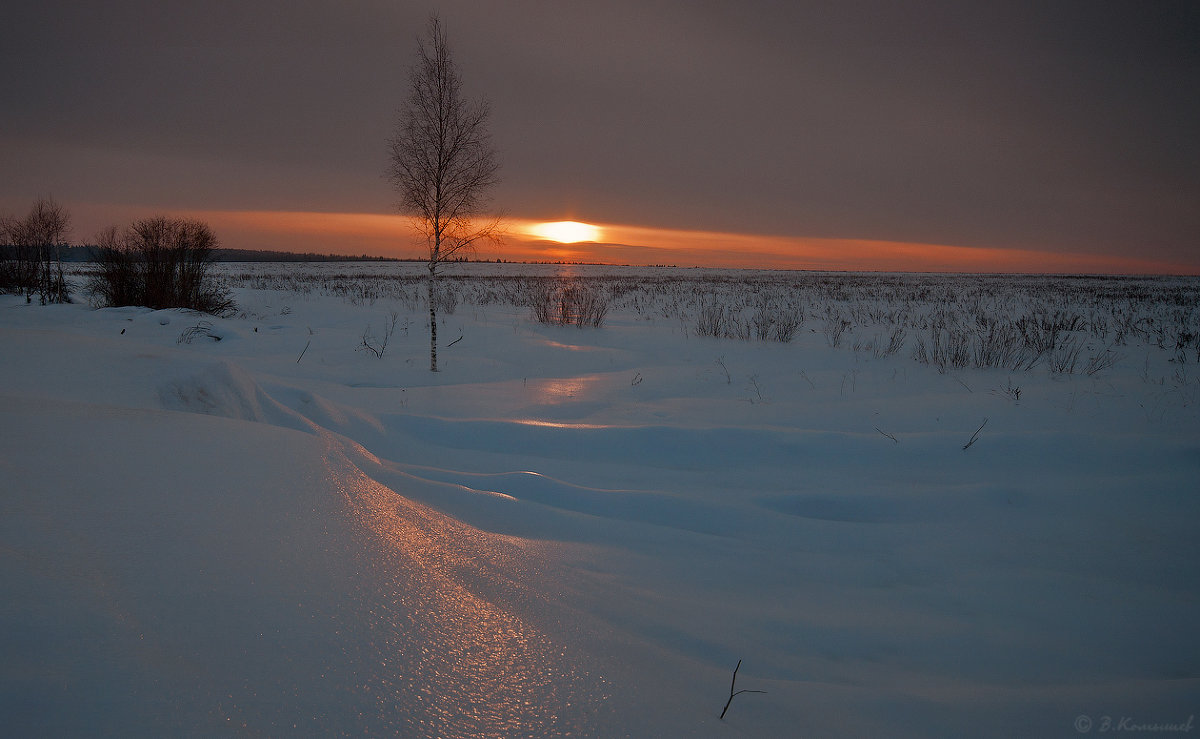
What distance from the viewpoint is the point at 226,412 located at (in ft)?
11.9

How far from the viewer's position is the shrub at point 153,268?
44.6 feet

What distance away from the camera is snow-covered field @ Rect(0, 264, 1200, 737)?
119cm

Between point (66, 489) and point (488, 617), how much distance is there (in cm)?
146

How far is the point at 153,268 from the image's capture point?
13.7 m

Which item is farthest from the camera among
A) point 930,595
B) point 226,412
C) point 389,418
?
point 389,418

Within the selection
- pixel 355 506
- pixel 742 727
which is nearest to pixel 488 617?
pixel 742 727

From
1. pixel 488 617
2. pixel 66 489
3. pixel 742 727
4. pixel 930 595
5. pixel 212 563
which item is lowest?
pixel 930 595

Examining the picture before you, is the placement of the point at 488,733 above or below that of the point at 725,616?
above

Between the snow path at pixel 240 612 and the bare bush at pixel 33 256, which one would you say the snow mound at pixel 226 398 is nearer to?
the snow path at pixel 240 612

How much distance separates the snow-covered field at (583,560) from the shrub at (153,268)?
11.4 metres

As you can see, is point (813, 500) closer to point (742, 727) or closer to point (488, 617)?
point (742, 727)

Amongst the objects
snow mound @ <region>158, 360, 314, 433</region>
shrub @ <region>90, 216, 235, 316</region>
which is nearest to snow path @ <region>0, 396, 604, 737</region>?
snow mound @ <region>158, 360, 314, 433</region>

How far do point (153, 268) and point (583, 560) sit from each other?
16.4 m

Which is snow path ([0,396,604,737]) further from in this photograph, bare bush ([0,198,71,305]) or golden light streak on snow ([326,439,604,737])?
bare bush ([0,198,71,305])
